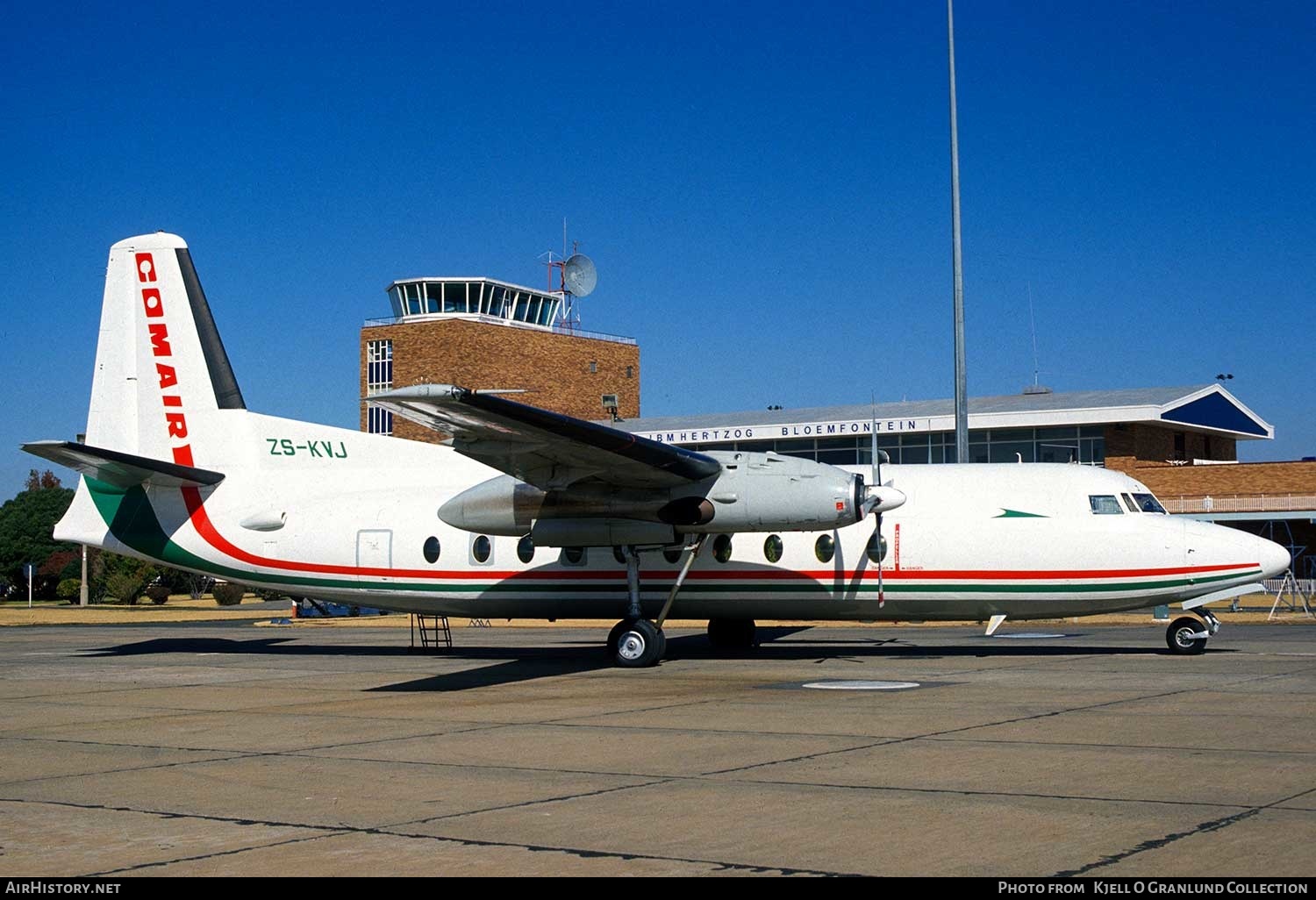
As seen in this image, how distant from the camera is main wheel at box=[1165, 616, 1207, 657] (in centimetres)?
2075

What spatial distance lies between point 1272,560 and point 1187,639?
1934 millimetres

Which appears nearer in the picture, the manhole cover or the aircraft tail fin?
the manhole cover

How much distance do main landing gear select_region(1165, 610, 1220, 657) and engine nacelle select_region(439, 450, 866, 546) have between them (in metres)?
6.17

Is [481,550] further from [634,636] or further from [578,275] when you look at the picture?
[578,275]

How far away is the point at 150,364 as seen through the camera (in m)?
24.3

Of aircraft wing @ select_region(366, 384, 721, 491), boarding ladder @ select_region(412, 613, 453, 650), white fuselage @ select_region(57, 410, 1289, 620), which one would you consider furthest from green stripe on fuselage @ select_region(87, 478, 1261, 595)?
aircraft wing @ select_region(366, 384, 721, 491)

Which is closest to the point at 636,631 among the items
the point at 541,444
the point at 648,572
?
the point at 648,572

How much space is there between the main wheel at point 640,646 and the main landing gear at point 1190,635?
856 cm

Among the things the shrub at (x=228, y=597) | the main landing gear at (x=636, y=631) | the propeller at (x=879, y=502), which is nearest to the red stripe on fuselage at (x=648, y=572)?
the propeller at (x=879, y=502)

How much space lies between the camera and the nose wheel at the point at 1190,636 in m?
20.8

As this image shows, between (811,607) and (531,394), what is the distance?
58113 millimetres

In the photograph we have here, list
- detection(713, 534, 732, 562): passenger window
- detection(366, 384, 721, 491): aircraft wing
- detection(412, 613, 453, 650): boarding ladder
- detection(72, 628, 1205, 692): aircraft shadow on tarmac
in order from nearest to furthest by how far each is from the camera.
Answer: detection(366, 384, 721, 491): aircraft wing < detection(72, 628, 1205, 692): aircraft shadow on tarmac < detection(713, 534, 732, 562): passenger window < detection(412, 613, 453, 650): boarding ladder

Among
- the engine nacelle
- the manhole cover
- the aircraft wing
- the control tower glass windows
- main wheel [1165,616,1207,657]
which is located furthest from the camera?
the control tower glass windows

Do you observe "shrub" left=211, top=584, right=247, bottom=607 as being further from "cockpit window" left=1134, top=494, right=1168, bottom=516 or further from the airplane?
"cockpit window" left=1134, top=494, right=1168, bottom=516
